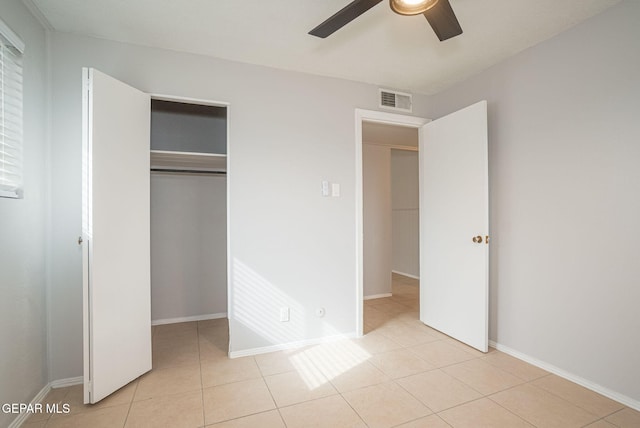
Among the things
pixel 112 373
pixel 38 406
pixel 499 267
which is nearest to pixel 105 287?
pixel 112 373

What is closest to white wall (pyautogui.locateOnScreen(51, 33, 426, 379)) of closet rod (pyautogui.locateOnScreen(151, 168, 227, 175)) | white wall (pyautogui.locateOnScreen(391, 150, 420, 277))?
closet rod (pyautogui.locateOnScreen(151, 168, 227, 175))

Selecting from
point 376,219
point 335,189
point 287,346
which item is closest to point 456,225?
point 335,189

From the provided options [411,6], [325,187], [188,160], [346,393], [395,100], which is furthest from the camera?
[395,100]

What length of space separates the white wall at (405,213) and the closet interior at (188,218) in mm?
3645

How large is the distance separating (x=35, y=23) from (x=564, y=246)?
154 inches

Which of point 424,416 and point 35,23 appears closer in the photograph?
point 424,416

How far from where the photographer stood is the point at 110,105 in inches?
80.4

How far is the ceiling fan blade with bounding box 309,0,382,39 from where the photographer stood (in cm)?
151

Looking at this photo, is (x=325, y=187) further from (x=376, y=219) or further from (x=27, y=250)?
(x=27, y=250)

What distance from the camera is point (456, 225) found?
2908 millimetres

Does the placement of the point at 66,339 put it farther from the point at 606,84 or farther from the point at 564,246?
the point at 606,84

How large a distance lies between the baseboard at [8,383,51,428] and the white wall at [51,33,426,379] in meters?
0.09

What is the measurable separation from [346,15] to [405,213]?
4878mm

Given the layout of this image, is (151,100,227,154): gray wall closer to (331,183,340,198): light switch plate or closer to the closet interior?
the closet interior
